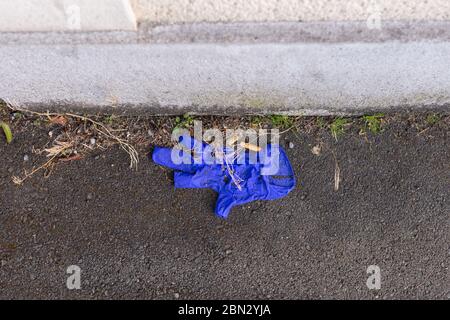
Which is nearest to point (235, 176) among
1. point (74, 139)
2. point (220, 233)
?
point (220, 233)

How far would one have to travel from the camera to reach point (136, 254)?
8.05ft

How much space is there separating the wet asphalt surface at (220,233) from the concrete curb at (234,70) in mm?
369

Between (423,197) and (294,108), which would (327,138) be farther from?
(423,197)

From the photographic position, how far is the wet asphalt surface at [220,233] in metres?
2.45

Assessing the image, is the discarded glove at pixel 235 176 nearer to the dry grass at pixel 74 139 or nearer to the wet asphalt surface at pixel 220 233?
the wet asphalt surface at pixel 220 233

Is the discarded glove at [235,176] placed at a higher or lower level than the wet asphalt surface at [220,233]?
higher

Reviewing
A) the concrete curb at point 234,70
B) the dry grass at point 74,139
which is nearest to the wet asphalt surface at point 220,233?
the dry grass at point 74,139

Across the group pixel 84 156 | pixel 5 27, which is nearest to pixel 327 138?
pixel 84 156

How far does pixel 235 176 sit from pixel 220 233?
0.38 metres

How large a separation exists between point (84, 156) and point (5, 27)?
916 mm

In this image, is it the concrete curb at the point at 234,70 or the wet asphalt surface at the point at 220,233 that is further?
the wet asphalt surface at the point at 220,233

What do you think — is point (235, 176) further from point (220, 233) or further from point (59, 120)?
point (59, 120)

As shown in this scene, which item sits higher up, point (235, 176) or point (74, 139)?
point (74, 139)

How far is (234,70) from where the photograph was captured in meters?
1.96
